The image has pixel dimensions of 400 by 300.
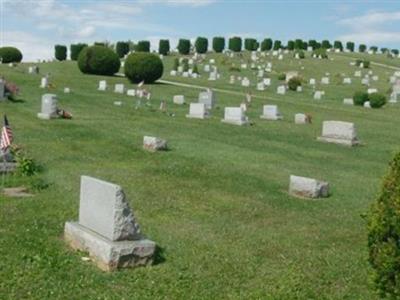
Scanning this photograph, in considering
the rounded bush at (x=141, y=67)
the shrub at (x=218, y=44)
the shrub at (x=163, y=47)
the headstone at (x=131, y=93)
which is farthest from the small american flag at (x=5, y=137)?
the shrub at (x=218, y=44)

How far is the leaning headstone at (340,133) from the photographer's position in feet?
77.1

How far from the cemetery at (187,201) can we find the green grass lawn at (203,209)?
4cm

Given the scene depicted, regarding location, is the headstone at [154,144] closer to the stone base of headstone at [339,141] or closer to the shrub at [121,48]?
the stone base of headstone at [339,141]

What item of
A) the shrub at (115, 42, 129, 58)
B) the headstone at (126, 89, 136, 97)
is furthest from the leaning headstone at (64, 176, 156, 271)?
the shrub at (115, 42, 129, 58)

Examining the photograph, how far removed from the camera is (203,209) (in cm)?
1282

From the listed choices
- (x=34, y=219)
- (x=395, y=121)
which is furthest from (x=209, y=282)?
(x=395, y=121)

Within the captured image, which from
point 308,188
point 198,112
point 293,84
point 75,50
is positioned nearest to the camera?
point 308,188

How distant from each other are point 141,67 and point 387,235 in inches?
1549

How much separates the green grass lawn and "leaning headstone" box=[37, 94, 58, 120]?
72cm

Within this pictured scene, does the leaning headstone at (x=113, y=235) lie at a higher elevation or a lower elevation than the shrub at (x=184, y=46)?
lower

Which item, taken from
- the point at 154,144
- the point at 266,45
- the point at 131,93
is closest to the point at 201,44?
the point at 266,45

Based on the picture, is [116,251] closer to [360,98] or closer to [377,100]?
[377,100]

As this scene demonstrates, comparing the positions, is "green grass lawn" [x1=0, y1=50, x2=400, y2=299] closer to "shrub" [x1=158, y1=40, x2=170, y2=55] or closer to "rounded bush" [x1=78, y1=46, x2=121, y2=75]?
"rounded bush" [x1=78, y1=46, x2=121, y2=75]

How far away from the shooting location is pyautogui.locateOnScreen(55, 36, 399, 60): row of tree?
78.1m
